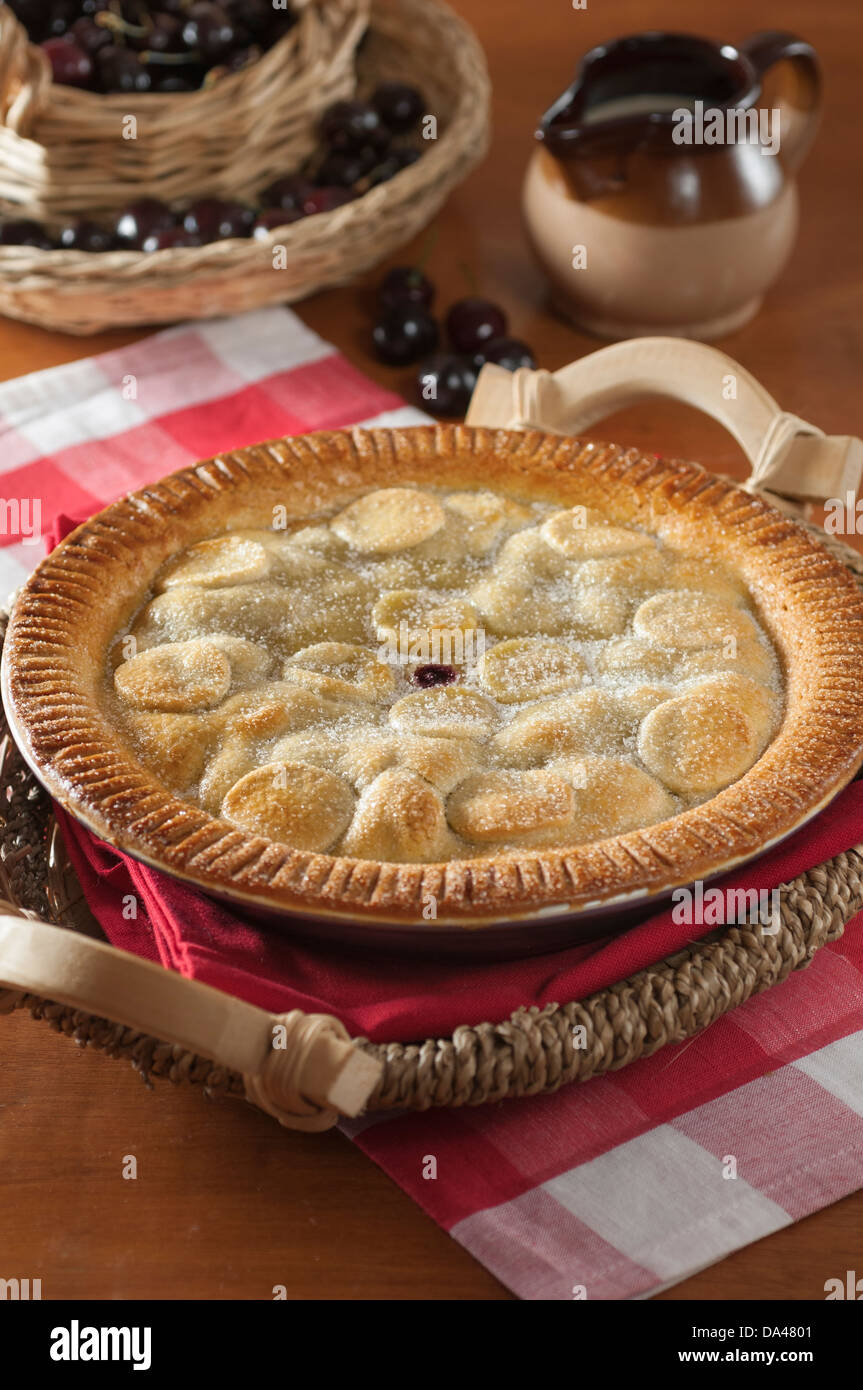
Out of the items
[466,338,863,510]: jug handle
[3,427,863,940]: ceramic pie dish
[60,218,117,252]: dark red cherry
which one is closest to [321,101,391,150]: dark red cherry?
[60,218,117,252]: dark red cherry

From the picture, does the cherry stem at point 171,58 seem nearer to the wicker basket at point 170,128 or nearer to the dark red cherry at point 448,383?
the wicker basket at point 170,128

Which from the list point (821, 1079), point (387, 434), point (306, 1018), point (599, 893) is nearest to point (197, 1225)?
point (306, 1018)

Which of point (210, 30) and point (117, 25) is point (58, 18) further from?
point (210, 30)

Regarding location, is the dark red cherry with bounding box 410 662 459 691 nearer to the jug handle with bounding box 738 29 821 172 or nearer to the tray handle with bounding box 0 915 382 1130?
the tray handle with bounding box 0 915 382 1130

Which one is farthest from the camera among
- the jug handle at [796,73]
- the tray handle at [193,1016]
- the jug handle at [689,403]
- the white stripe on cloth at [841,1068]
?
the jug handle at [796,73]

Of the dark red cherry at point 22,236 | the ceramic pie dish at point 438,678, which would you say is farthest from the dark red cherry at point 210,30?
the ceramic pie dish at point 438,678
